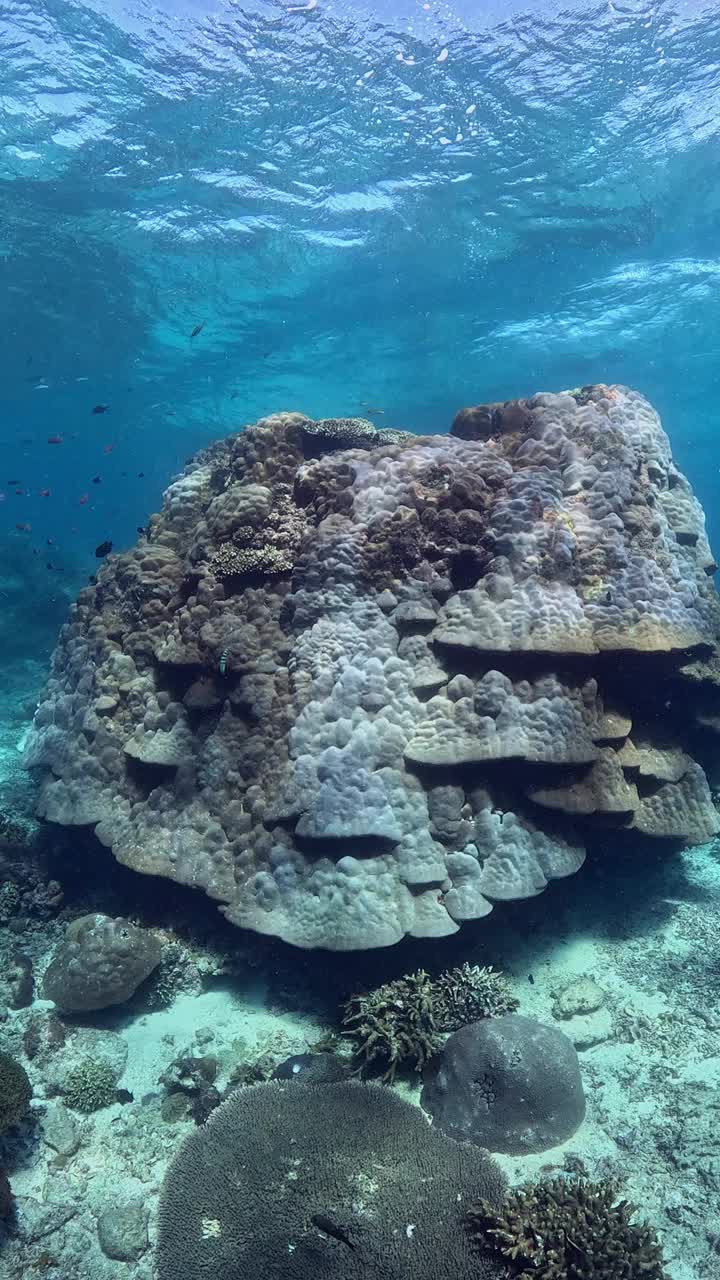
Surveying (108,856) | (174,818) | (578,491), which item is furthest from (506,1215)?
(578,491)

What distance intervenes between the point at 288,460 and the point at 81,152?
18.6 m

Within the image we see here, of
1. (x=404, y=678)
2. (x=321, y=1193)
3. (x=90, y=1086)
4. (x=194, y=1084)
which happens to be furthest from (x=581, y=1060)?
(x=90, y=1086)

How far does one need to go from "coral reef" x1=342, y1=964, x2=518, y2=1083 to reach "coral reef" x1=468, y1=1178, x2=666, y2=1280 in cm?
151

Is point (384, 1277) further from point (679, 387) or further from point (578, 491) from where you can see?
point (679, 387)

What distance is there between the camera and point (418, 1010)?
599 centimetres

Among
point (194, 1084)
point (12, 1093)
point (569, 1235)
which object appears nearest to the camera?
point (569, 1235)

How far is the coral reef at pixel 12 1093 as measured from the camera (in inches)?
196

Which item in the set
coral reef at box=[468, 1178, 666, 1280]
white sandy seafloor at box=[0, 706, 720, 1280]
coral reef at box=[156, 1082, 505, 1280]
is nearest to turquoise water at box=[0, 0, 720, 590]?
white sandy seafloor at box=[0, 706, 720, 1280]

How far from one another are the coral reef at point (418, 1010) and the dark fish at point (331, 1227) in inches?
58.6

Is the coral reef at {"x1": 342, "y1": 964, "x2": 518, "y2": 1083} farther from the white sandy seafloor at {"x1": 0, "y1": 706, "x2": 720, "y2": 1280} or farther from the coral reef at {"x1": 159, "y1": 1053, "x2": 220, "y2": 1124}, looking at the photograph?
the coral reef at {"x1": 159, "y1": 1053, "x2": 220, "y2": 1124}

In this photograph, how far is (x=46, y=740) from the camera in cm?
870

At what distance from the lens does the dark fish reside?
4125mm

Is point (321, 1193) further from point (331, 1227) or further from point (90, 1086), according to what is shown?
point (90, 1086)

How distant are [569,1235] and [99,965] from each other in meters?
4.92
